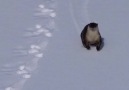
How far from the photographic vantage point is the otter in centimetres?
431

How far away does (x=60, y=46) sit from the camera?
14.8ft

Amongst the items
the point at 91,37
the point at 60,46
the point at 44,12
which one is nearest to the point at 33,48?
the point at 60,46

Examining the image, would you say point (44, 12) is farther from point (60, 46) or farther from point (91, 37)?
point (91, 37)

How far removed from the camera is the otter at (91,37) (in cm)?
431

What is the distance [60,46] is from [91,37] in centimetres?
36

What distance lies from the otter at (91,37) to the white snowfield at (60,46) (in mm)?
61

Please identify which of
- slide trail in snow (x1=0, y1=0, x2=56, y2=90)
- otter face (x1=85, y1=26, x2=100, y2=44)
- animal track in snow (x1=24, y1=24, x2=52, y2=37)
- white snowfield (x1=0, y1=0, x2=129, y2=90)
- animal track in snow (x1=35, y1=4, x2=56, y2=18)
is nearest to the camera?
white snowfield (x1=0, y1=0, x2=129, y2=90)

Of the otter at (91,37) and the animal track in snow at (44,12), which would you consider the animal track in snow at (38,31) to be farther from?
the otter at (91,37)

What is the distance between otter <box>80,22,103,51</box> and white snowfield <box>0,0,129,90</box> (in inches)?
2.4

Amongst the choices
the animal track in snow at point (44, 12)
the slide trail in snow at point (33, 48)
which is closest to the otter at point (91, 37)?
the slide trail in snow at point (33, 48)

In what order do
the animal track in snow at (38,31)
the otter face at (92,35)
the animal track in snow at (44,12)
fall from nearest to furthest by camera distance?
the otter face at (92,35)
the animal track in snow at (38,31)
the animal track in snow at (44,12)

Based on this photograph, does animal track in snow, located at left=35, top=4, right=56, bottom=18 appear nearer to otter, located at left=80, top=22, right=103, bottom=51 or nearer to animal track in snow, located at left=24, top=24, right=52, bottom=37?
animal track in snow, located at left=24, top=24, right=52, bottom=37

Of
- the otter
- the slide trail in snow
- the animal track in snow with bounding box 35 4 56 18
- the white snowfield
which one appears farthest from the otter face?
the animal track in snow with bounding box 35 4 56 18

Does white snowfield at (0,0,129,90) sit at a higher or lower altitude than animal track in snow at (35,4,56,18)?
lower
